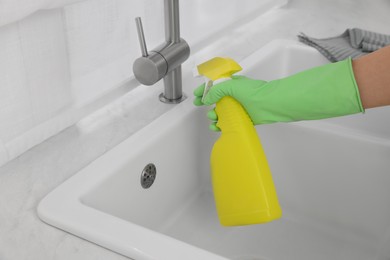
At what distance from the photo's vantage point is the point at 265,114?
100 cm

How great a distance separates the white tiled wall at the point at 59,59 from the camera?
2.94 feet

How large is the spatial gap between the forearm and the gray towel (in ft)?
1.52

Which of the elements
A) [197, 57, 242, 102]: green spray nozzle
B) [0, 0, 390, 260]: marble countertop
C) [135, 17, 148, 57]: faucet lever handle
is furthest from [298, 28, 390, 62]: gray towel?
[135, 17, 148, 57]: faucet lever handle

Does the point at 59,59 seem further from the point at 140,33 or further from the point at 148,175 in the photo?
the point at 148,175

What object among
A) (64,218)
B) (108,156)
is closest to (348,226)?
(108,156)

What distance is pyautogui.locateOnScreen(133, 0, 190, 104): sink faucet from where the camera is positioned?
3.26ft

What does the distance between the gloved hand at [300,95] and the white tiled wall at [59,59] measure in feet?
0.75

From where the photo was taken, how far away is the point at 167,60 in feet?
3.38

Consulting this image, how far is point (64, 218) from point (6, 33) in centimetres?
31

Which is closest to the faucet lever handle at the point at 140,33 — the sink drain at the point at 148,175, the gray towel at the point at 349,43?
the sink drain at the point at 148,175

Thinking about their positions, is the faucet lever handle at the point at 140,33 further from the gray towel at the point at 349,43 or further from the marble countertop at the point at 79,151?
the gray towel at the point at 349,43

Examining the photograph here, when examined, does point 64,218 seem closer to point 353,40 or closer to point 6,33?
point 6,33

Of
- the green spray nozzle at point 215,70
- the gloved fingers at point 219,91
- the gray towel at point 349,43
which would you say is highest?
the green spray nozzle at point 215,70

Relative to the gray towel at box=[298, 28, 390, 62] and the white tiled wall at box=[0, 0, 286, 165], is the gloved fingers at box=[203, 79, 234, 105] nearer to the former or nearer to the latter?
the white tiled wall at box=[0, 0, 286, 165]
